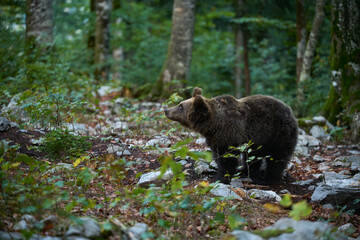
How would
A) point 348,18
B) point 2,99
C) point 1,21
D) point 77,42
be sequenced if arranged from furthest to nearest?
1. point 77,42
2. point 1,21
3. point 348,18
4. point 2,99

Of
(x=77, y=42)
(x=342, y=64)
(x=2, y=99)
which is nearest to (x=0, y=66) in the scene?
(x=2, y=99)

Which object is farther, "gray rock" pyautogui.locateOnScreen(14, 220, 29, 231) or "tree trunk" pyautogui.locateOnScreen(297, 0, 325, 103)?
"tree trunk" pyautogui.locateOnScreen(297, 0, 325, 103)

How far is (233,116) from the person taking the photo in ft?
18.6

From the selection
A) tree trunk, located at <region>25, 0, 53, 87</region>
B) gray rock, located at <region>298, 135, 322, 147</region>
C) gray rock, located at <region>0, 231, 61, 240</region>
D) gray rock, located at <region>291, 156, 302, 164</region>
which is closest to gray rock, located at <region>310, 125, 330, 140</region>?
gray rock, located at <region>298, 135, 322, 147</region>

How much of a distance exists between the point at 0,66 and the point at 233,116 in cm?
640

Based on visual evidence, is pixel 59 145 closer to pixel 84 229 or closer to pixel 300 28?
pixel 84 229

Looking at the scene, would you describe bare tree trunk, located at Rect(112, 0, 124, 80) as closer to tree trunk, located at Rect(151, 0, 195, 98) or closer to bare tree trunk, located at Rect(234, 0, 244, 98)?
bare tree trunk, located at Rect(234, 0, 244, 98)

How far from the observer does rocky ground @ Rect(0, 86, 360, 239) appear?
124 inches

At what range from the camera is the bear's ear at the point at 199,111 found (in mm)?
5656

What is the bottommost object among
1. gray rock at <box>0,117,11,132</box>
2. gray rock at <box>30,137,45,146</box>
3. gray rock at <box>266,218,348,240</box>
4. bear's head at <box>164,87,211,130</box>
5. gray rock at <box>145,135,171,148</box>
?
gray rock at <box>145,135,171,148</box>

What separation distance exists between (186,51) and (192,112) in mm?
5699

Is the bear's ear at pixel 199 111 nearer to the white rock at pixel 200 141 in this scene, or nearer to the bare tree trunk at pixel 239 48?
the white rock at pixel 200 141

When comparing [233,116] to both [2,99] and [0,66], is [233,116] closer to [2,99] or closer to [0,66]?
[2,99]

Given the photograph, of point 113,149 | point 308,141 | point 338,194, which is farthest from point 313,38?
point 113,149
